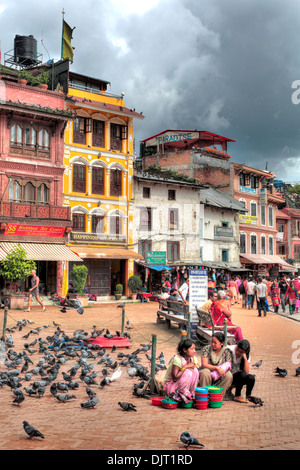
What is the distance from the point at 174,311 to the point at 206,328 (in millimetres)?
4409

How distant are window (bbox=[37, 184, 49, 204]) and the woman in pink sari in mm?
24366

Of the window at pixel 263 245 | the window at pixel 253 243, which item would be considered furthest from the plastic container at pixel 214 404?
the window at pixel 263 245

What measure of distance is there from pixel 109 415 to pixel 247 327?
38.4 ft

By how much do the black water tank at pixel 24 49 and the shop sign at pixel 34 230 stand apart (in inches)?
548

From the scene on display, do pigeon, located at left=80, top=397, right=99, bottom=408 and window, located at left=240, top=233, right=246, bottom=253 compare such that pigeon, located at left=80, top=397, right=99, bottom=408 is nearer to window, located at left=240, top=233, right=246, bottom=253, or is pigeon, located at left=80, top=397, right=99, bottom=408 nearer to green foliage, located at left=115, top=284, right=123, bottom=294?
green foliage, located at left=115, top=284, right=123, bottom=294

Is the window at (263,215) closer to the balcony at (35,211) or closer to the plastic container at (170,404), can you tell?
the balcony at (35,211)

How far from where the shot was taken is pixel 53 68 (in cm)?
3481

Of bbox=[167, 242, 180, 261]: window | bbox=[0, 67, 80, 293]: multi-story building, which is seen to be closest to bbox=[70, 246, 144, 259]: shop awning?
bbox=[0, 67, 80, 293]: multi-story building

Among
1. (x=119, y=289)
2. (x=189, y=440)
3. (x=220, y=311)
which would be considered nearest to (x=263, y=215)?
(x=119, y=289)

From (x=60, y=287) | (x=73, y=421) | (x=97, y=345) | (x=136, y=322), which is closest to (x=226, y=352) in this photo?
(x=73, y=421)

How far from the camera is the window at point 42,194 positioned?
3106cm

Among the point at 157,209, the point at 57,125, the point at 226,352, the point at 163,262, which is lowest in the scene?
the point at 226,352

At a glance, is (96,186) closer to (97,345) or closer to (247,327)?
(247,327)

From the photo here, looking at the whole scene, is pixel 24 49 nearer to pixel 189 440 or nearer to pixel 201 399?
pixel 201 399
